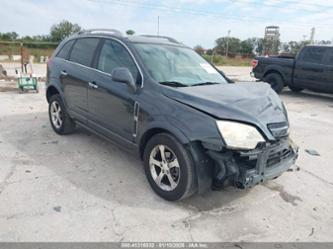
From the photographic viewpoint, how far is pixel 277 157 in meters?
3.29

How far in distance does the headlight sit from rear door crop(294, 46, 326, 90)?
863 centimetres

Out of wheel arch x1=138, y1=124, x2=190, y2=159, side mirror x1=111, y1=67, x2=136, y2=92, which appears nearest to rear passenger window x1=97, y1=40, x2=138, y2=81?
side mirror x1=111, y1=67, x2=136, y2=92

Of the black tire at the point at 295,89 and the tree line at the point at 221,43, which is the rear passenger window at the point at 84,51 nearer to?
the black tire at the point at 295,89

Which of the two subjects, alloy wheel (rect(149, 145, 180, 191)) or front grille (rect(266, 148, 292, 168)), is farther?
alloy wheel (rect(149, 145, 180, 191))

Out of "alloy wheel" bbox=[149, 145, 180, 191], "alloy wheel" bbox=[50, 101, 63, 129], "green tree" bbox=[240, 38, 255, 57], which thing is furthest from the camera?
"green tree" bbox=[240, 38, 255, 57]

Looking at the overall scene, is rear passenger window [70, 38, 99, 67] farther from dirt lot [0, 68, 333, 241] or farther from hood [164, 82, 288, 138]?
hood [164, 82, 288, 138]

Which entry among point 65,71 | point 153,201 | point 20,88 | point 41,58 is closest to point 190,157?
point 153,201

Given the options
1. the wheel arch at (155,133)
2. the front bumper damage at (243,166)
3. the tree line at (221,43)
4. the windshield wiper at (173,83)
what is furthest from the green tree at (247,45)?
the front bumper damage at (243,166)

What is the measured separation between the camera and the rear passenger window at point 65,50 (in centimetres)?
532

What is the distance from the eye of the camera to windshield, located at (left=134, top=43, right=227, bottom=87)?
12.3ft

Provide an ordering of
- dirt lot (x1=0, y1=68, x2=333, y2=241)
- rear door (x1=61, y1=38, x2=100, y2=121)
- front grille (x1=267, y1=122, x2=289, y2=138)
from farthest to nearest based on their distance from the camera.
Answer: rear door (x1=61, y1=38, x2=100, y2=121)
front grille (x1=267, y1=122, x2=289, y2=138)
dirt lot (x1=0, y1=68, x2=333, y2=241)

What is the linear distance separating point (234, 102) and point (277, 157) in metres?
0.73

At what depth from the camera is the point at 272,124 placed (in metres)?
3.22

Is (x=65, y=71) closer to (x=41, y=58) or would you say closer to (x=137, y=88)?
(x=137, y=88)
